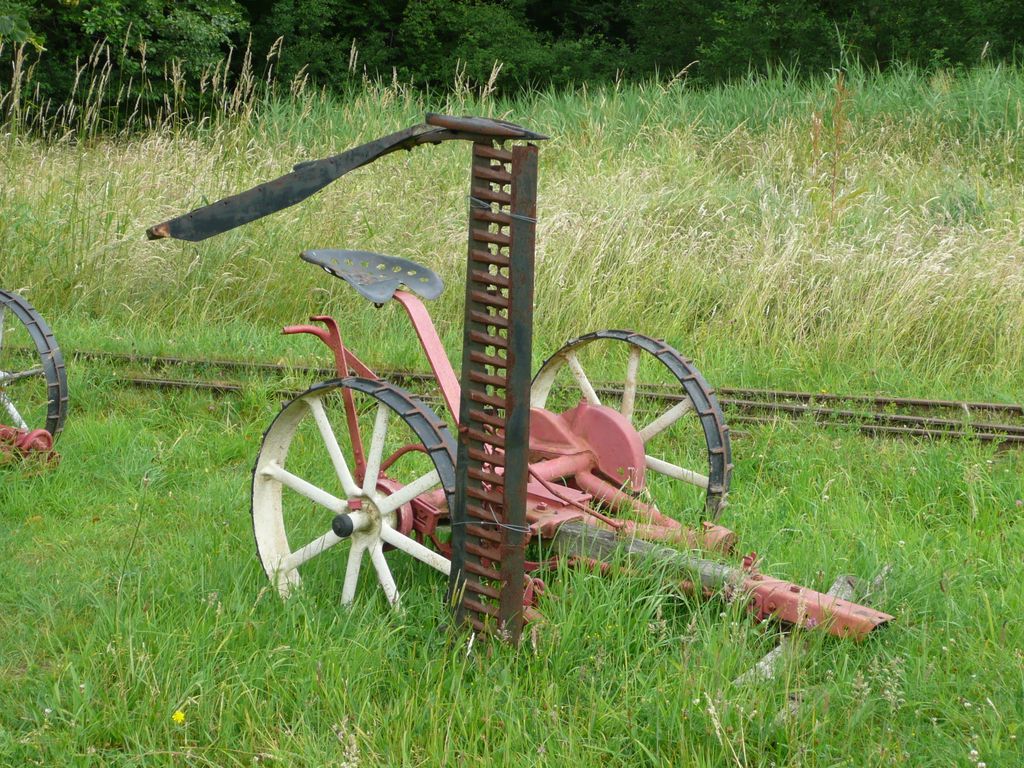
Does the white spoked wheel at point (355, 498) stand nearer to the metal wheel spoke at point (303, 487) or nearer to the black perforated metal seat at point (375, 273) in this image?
the metal wheel spoke at point (303, 487)

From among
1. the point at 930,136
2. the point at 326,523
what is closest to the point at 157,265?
the point at 326,523

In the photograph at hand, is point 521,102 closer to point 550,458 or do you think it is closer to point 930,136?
point 930,136

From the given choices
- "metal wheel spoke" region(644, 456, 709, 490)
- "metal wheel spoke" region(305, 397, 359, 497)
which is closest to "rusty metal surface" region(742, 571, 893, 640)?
"metal wheel spoke" region(644, 456, 709, 490)

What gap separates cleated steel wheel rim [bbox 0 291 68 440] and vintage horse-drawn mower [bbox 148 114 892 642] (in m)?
1.30

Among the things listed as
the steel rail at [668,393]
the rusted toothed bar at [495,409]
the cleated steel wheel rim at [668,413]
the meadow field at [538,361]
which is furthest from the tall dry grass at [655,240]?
the rusted toothed bar at [495,409]

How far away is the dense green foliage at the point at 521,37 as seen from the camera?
1780cm

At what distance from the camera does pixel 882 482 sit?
477cm

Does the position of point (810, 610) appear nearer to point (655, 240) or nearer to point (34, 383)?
point (34, 383)

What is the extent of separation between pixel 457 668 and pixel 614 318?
442 centimetres

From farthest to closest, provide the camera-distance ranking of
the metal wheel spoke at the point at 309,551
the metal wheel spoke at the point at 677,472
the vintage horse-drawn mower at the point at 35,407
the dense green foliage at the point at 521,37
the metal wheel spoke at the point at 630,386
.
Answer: the dense green foliage at the point at 521,37
the vintage horse-drawn mower at the point at 35,407
the metal wheel spoke at the point at 630,386
the metal wheel spoke at the point at 677,472
the metal wheel spoke at the point at 309,551

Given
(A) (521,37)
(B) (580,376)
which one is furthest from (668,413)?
(A) (521,37)

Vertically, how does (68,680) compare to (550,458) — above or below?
below

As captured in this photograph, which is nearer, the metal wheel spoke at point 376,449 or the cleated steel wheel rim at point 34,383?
the metal wheel spoke at point 376,449

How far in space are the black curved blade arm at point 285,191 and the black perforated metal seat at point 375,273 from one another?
344mm
